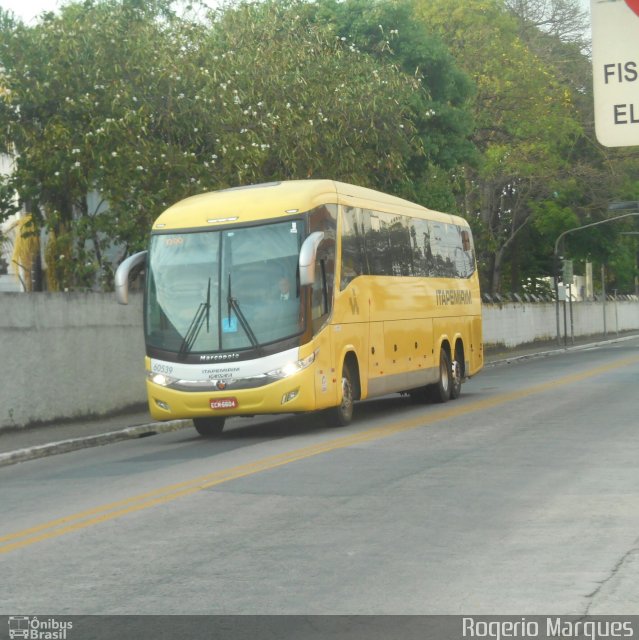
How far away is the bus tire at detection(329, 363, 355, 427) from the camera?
1991 centimetres

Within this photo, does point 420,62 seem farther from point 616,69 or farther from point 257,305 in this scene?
point 616,69

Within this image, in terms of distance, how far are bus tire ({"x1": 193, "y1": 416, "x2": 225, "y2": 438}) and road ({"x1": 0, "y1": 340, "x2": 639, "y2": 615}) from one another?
137 cm

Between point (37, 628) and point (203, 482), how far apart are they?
6.30 metres

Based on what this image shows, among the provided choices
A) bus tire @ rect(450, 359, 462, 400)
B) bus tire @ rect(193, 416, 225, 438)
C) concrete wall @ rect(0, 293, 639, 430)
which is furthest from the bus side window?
bus tire @ rect(450, 359, 462, 400)

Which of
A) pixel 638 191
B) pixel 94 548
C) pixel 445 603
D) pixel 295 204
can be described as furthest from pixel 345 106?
pixel 638 191

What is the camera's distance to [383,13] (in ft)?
137

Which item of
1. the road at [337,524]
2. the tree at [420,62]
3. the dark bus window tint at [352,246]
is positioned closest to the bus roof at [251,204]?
the dark bus window tint at [352,246]

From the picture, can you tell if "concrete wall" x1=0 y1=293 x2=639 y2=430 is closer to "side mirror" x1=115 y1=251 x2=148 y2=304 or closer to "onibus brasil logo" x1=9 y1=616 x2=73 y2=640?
"side mirror" x1=115 y1=251 x2=148 y2=304

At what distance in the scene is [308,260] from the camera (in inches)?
721

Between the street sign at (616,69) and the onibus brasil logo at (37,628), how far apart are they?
12.7 ft

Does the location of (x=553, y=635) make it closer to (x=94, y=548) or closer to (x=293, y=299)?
(x=94, y=548)

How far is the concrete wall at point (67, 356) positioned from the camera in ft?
69.8
